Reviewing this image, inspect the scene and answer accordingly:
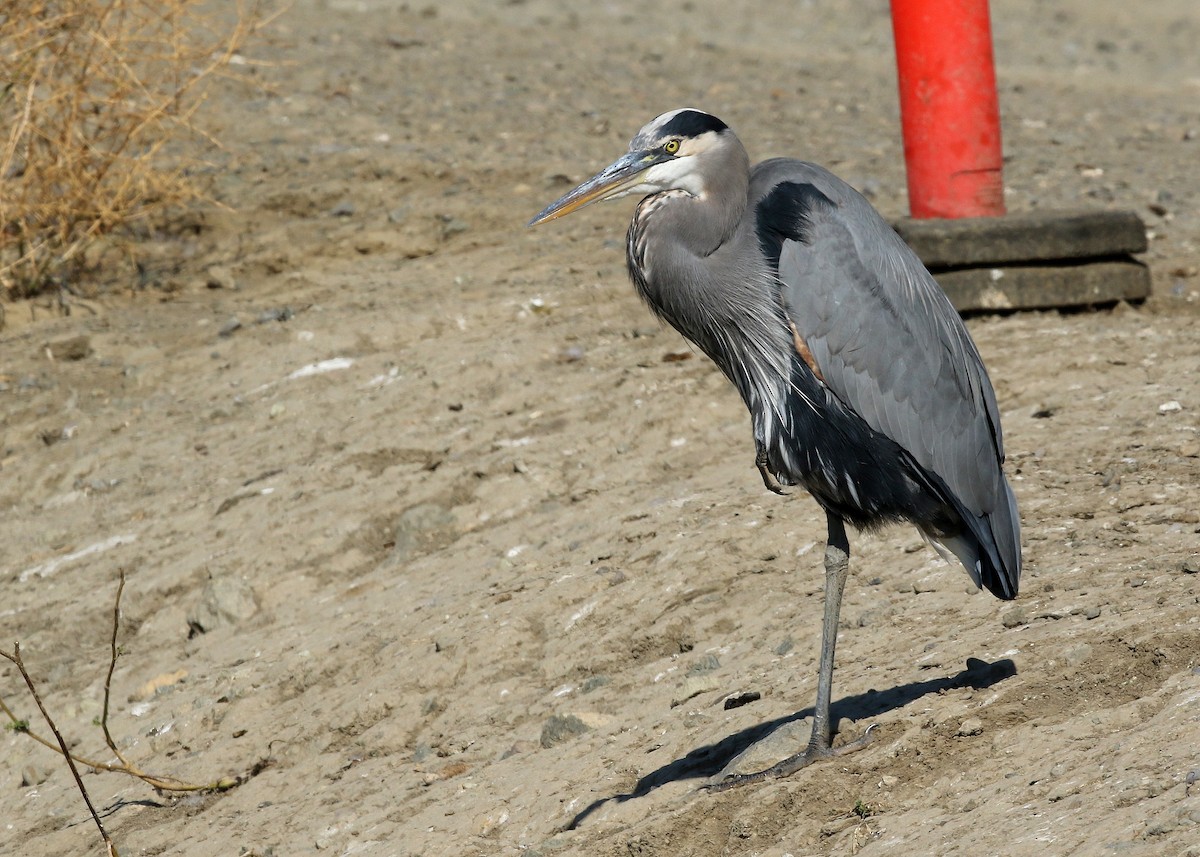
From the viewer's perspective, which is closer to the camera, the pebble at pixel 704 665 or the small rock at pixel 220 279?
the pebble at pixel 704 665

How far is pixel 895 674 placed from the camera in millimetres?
4418

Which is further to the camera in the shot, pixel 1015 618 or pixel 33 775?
pixel 33 775

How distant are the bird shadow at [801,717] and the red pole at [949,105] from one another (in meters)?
3.35

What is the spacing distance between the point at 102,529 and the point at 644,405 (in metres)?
2.42

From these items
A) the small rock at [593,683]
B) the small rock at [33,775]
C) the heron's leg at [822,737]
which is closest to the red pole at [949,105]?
the small rock at [593,683]

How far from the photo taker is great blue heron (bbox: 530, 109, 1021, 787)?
4.19 meters

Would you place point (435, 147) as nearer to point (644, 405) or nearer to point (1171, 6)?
point (644, 405)

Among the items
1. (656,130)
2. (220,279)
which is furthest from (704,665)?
(220,279)

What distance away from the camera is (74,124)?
8.30 m

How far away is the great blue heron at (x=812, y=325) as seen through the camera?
4.19m

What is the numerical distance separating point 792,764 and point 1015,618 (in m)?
0.90

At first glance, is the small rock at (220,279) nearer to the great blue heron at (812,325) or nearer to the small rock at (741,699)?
the great blue heron at (812,325)

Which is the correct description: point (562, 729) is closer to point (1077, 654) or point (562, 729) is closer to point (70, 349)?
point (1077, 654)

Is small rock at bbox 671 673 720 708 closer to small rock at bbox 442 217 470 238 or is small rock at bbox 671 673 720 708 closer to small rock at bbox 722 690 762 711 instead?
small rock at bbox 722 690 762 711
